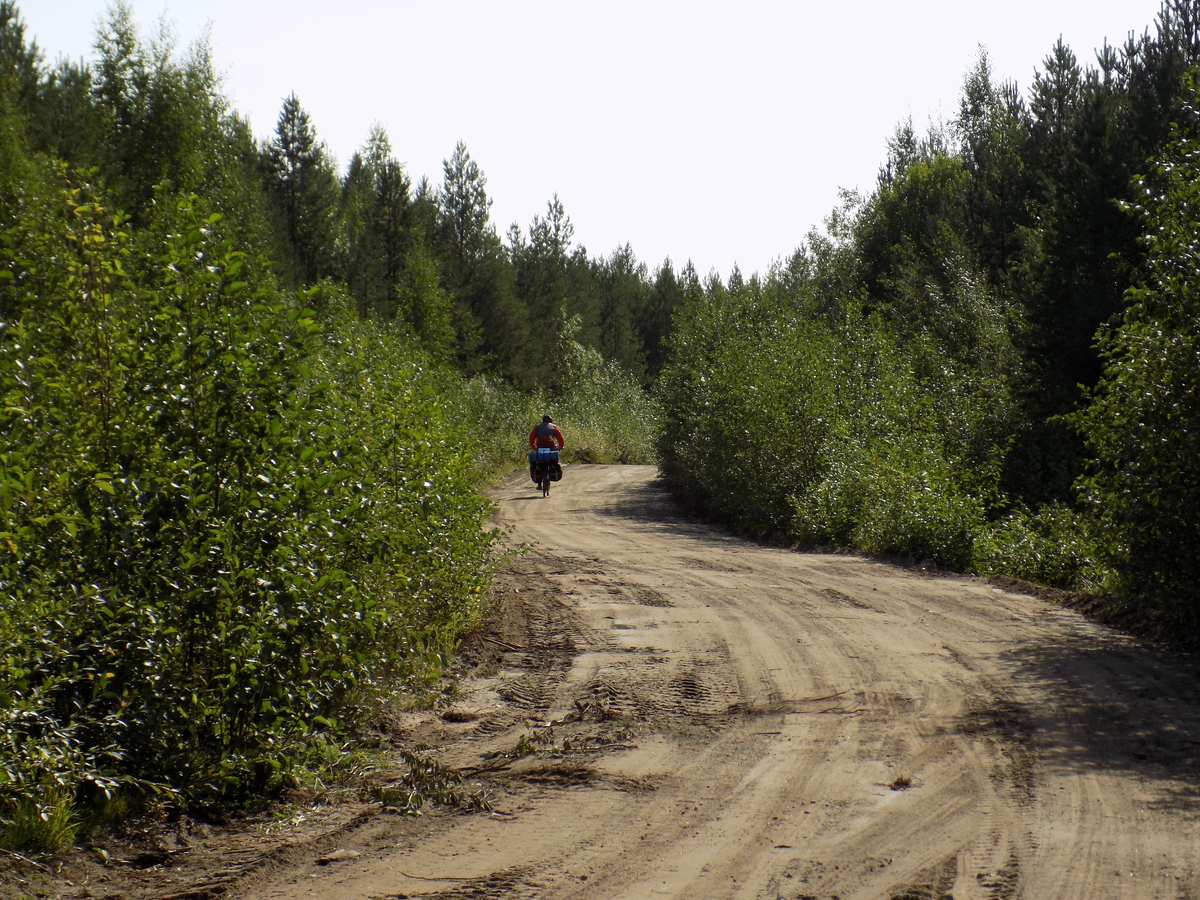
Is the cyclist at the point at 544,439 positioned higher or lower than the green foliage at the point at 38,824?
higher

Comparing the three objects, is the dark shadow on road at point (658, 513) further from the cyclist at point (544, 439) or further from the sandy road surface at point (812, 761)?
the sandy road surface at point (812, 761)

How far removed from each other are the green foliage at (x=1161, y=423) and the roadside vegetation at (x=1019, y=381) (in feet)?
0.06

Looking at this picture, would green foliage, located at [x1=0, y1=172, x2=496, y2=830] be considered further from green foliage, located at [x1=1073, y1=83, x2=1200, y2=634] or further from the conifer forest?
green foliage, located at [x1=1073, y1=83, x2=1200, y2=634]

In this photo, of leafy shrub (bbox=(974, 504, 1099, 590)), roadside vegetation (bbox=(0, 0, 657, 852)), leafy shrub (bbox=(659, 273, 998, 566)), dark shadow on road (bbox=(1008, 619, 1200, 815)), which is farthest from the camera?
leafy shrub (bbox=(659, 273, 998, 566))

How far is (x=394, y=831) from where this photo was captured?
4.58 metres

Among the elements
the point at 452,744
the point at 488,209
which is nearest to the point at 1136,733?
the point at 452,744

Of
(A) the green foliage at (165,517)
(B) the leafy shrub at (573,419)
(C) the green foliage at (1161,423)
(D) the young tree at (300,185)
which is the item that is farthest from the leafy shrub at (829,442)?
(D) the young tree at (300,185)

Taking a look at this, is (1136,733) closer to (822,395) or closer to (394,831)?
(394,831)

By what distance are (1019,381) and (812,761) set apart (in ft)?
63.8

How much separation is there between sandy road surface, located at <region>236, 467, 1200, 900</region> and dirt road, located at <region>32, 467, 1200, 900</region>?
18 mm

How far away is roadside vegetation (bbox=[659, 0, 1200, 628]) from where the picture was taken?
26.3 ft

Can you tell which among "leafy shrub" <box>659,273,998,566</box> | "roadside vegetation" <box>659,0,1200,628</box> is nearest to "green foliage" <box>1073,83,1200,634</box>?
"roadside vegetation" <box>659,0,1200,628</box>

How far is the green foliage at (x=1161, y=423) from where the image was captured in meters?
7.64

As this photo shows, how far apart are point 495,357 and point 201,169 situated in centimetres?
1980
